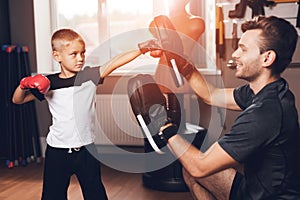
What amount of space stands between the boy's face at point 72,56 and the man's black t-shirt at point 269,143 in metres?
0.94

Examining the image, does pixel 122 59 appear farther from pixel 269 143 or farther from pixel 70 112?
pixel 269 143

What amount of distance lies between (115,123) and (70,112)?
172cm

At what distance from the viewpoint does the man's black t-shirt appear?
1456 millimetres


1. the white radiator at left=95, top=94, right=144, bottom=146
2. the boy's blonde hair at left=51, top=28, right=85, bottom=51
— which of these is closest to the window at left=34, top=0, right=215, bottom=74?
the white radiator at left=95, top=94, right=144, bottom=146

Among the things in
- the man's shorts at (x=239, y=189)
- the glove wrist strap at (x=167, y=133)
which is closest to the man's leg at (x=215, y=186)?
the man's shorts at (x=239, y=189)

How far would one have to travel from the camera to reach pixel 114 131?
12.7 feet

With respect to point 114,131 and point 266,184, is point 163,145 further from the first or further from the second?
point 114,131

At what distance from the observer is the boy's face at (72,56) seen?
7.10 ft

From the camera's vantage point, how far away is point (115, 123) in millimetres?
3848

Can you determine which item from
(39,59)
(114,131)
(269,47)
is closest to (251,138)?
(269,47)

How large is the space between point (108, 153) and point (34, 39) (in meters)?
1.23

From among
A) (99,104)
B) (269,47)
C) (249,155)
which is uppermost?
(269,47)

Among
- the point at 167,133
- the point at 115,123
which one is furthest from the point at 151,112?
the point at 115,123

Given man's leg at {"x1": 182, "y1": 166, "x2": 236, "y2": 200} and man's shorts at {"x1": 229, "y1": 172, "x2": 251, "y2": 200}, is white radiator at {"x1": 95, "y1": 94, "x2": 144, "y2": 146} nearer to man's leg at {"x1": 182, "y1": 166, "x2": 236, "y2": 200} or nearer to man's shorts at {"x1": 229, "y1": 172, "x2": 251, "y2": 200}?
man's leg at {"x1": 182, "y1": 166, "x2": 236, "y2": 200}
